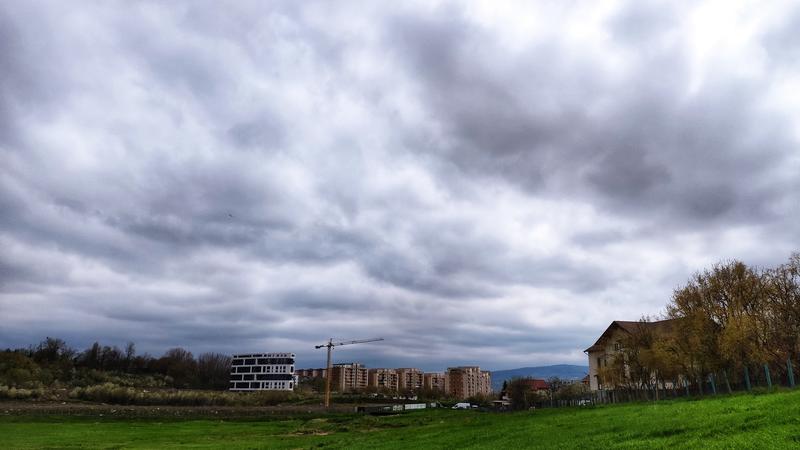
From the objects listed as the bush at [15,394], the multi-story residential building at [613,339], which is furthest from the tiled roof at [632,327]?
the bush at [15,394]

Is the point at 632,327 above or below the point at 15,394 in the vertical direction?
above

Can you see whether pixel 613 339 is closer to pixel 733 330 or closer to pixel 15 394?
pixel 733 330

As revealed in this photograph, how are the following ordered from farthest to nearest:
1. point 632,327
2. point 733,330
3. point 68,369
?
point 68,369, point 632,327, point 733,330

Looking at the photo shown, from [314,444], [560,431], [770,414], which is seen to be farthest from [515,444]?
[314,444]

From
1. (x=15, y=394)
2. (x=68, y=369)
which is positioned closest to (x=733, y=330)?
(x=15, y=394)

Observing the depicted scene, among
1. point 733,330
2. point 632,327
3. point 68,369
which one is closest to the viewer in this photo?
point 733,330

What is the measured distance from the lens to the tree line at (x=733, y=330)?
155 feet

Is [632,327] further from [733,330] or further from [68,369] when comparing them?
[68,369]

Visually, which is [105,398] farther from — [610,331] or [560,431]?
[560,431]

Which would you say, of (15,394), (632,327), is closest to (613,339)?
(632,327)

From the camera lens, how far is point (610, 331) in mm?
97188

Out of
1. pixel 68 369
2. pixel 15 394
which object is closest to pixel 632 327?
pixel 15 394

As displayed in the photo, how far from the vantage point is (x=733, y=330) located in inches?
1812

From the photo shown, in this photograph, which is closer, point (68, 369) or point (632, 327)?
point (632, 327)
